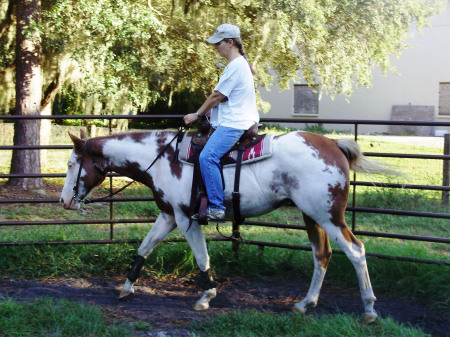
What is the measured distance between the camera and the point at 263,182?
4.27 meters

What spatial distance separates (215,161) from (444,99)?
2310 cm

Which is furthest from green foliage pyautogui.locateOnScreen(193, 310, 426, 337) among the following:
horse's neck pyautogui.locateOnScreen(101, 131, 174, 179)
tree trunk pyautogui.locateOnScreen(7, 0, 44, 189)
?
tree trunk pyautogui.locateOnScreen(7, 0, 44, 189)

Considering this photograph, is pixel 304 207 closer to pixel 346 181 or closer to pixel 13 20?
pixel 346 181

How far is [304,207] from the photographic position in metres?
4.18

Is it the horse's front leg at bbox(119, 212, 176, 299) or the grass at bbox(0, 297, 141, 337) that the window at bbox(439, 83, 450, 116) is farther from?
the grass at bbox(0, 297, 141, 337)

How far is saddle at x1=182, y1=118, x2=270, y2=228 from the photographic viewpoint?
4.29m

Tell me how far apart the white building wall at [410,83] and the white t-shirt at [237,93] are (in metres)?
20.1

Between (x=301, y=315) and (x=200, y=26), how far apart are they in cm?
852

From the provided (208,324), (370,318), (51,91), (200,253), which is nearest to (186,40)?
(51,91)

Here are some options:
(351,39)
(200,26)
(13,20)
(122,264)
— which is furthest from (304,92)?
(122,264)

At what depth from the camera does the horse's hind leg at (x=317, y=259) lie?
4.45 metres

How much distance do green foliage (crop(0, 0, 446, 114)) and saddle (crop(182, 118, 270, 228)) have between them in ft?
17.1

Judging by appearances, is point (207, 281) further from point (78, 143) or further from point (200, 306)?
point (78, 143)

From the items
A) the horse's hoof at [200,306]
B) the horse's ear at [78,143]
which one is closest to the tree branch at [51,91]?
the horse's ear at [78,143]
